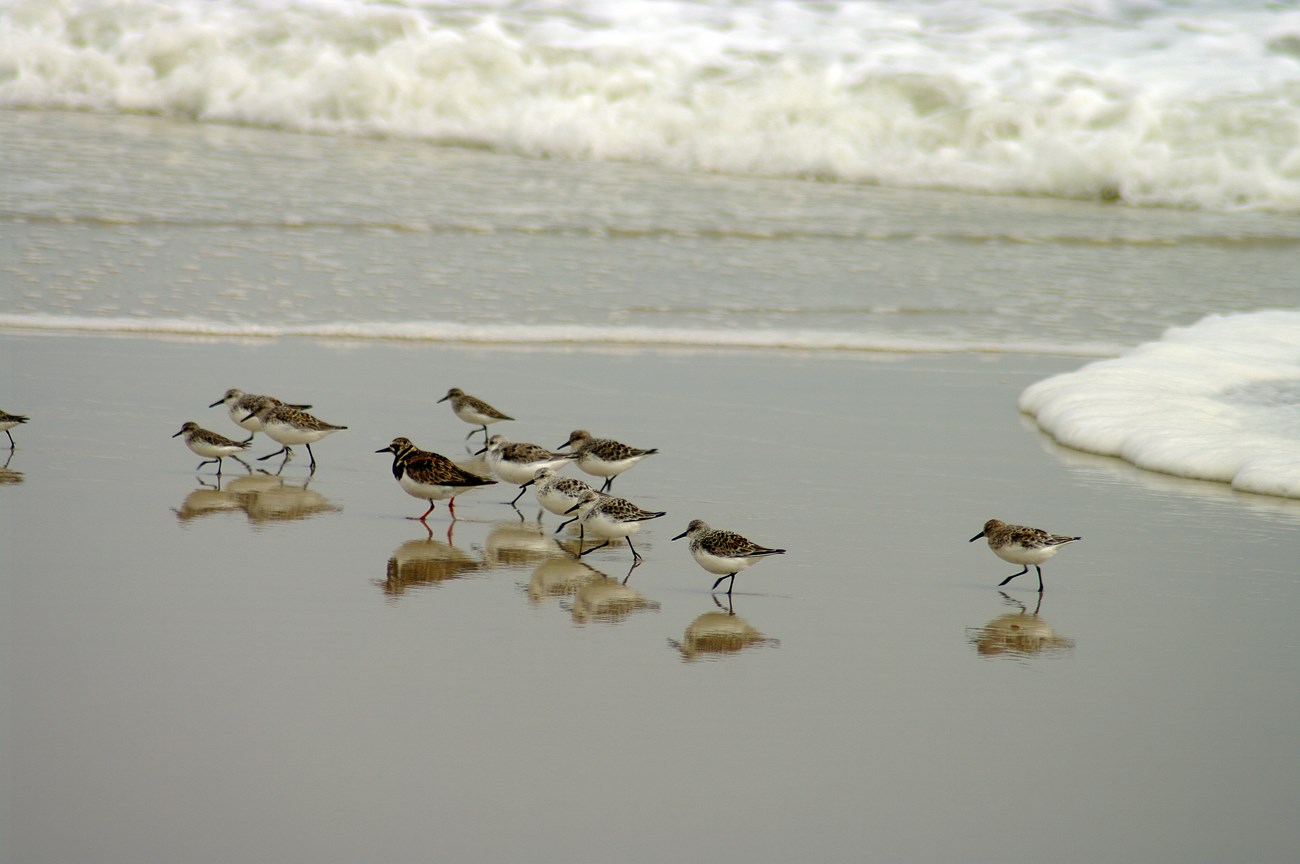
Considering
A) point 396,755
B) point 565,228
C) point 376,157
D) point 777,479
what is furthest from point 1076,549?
point 376,157

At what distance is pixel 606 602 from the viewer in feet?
17.7

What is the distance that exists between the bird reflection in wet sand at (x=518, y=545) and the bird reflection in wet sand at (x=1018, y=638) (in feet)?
5.90

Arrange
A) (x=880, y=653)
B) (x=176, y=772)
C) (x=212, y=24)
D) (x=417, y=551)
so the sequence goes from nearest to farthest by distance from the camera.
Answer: (x=176, y=772) → (x=880, y=653) → (x=417, y=551) → (x=212, y=24)

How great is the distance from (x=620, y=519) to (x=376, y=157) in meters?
13.6

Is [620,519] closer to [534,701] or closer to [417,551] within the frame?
[417,551]

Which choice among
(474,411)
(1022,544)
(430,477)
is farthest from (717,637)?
(474,411)

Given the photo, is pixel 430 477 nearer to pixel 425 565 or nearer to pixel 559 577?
pixel 425 565

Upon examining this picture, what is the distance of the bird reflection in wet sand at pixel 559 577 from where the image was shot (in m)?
5.48

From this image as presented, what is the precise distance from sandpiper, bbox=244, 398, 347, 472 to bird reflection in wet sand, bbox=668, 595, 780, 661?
2774 mm

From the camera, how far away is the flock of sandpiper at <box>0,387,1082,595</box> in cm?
555

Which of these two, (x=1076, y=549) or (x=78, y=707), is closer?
A: (x=78, y=707)

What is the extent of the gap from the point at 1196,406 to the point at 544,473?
3860mm

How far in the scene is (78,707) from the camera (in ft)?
13.5

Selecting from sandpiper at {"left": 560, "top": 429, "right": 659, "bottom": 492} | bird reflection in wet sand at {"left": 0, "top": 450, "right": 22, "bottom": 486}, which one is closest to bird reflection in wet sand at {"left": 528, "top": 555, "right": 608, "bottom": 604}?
sandpiper at {"left": 560, "top": 429, "right": 659, "bottom": 492}
